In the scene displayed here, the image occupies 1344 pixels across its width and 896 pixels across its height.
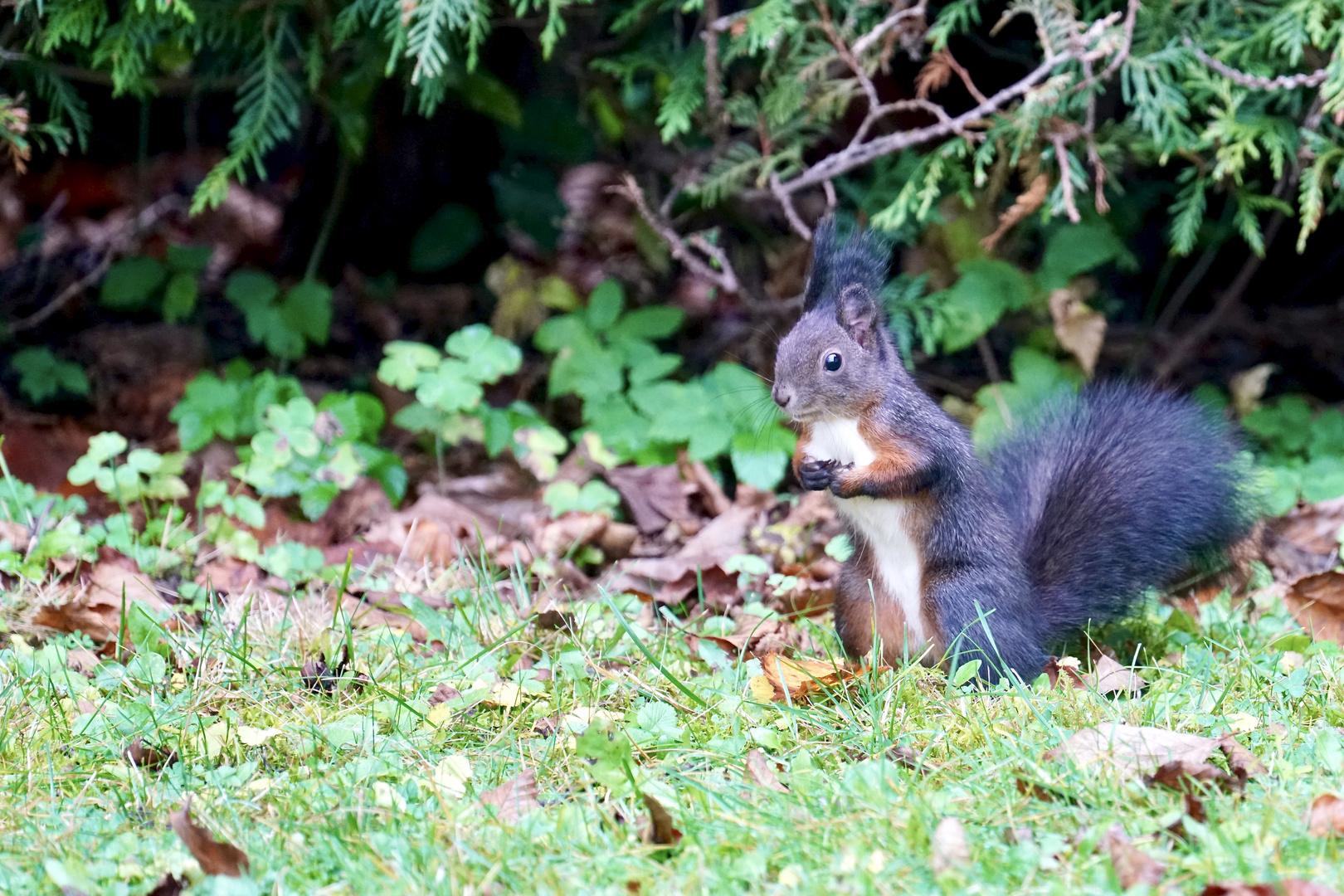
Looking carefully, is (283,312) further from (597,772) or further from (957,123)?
(597,772)

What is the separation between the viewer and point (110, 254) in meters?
4.26

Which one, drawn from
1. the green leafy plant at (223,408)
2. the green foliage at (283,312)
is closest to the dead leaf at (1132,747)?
the green leafy plant at (223,408)

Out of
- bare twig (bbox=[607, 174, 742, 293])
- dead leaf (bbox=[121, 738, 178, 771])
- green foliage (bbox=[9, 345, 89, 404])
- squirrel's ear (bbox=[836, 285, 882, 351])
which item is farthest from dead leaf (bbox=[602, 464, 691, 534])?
green foliage (bbox=[9, 345, 89, 404])

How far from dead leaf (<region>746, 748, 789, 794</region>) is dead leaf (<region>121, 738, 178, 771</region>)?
91 cm

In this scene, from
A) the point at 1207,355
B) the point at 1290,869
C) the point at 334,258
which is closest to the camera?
the point at 1290,869

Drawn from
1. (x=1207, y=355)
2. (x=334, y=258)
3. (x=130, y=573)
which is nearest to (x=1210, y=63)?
(x=1207, y=355)

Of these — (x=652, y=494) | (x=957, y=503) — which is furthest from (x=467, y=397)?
(x=957, y=503)

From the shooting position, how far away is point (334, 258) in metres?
4.87

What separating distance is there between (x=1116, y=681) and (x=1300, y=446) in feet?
6.12

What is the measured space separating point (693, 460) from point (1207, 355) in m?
2.09

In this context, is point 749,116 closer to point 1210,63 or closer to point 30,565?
point 1210,63

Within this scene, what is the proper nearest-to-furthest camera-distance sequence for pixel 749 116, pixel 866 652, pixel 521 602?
pixel 866 652, pixel 521 602, pixel 749 116

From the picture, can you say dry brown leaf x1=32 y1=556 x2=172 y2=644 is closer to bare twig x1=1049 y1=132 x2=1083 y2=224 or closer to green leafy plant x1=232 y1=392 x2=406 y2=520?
green leafy plant x1=232 y1=392 x2=406 y2=520

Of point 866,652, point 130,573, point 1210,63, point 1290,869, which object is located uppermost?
point 1210,63
